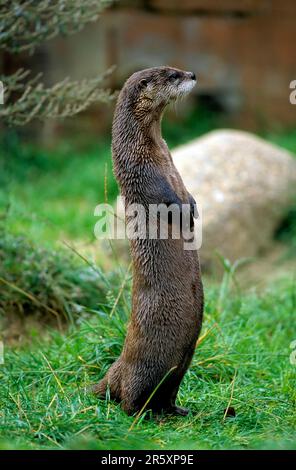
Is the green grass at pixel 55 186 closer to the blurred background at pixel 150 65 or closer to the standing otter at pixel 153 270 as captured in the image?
the blurred background at pixel 150 65

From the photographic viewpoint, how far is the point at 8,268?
199 inches

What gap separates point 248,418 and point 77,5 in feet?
8.33

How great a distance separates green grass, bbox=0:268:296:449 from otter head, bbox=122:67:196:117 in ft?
3.59

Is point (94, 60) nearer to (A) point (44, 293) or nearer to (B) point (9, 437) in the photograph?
(A) point (44, 293)

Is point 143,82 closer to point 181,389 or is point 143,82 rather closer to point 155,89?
point 155,89

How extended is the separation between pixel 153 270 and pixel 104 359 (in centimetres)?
85

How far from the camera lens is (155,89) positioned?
3521 mm

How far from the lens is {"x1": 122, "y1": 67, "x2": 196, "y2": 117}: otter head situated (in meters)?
3.51

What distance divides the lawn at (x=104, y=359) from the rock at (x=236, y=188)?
0.58 meters

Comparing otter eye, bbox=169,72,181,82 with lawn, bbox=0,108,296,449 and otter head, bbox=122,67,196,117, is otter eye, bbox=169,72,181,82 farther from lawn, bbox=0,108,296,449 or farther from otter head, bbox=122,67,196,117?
lawn, bbox=0,108,296,449

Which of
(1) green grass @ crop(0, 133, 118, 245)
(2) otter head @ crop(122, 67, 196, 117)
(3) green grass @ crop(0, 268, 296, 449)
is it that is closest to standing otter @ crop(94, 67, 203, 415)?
(2) otter head @ crop(122, 67, 196, 117)

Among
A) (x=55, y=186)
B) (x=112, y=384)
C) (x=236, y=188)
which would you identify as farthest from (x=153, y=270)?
(x=55, y=186)

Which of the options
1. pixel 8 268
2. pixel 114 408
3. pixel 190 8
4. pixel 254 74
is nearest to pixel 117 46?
pixel 190 8

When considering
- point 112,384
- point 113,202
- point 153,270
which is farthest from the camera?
point 113,202
